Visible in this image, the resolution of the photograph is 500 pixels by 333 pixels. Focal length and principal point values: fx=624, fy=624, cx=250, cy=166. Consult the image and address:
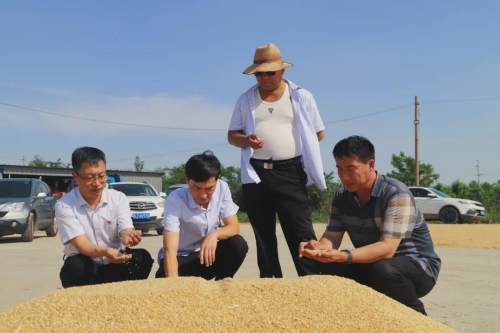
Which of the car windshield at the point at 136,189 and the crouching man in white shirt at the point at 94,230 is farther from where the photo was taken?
the car windshield at the point at 136,189

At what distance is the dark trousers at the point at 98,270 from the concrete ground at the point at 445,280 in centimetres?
178

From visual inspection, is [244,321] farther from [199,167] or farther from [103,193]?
[103,193]

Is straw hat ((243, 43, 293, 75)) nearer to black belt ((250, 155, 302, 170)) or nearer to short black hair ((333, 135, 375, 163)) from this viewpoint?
black belt ((250, 155, 302, 170))

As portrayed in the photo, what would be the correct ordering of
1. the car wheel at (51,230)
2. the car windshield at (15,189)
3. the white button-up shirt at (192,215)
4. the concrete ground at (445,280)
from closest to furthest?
the white button-up shirt at (192,215) < the concrete ground at (445,280) < the car windshield at (15,189) < the car wheel at (51,230)

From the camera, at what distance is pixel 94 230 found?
4.31 metres

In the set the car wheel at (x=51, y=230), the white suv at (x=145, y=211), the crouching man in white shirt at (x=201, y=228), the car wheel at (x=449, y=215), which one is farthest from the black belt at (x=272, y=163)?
the car wheel at (x=449, y=215)

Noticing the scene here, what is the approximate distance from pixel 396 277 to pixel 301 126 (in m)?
1.55

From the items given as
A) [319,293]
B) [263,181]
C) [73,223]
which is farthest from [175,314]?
[263,181]

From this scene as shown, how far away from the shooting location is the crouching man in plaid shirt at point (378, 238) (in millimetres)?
3691

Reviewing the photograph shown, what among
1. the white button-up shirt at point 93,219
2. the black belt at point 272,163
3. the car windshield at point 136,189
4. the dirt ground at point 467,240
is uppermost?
the black belt at point 272,163

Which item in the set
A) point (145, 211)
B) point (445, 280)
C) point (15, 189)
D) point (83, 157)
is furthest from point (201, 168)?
point (145, 211)

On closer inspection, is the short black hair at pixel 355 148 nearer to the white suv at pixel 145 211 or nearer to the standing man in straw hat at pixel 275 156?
the standing man in straw hat at pixel 275 156

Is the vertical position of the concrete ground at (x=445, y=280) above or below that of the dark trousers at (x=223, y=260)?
below

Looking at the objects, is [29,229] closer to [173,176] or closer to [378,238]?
[378,238]
